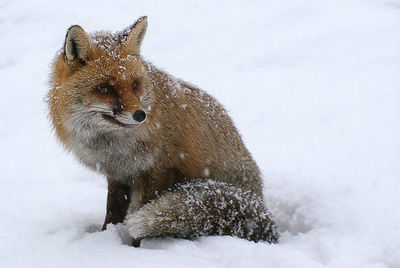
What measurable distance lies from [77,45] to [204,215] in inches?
71.3

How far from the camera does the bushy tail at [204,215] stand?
150 inches

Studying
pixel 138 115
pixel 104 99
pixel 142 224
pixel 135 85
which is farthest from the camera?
pixel 142 224

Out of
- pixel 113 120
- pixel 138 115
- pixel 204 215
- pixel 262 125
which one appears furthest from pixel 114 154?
pixel 262 125

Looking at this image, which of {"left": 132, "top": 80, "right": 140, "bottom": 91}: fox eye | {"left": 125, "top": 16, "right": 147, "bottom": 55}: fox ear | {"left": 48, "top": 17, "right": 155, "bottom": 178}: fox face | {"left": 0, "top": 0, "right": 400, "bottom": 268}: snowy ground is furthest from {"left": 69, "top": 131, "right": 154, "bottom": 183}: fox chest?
{"left": 125, "top": 16, "right": 147, "bottom": 55}: fox ear

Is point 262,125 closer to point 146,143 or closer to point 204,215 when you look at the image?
point 204,215

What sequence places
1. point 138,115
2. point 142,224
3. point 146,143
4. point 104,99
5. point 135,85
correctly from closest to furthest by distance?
point 138,115 → point 104,99 → point 135,85 → point 142,224 → point 146,143

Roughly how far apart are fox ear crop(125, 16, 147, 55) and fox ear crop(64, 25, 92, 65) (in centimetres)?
36

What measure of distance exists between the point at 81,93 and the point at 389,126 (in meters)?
4.80

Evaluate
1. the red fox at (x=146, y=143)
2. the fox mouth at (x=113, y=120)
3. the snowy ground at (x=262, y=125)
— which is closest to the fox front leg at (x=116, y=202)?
the red fox at (x=146, y=143)

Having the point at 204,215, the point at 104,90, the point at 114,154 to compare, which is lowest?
the point at 204,215

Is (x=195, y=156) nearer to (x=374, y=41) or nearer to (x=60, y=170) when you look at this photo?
(x=60, y=170)

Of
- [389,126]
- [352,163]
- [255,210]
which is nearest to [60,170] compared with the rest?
[255,210]

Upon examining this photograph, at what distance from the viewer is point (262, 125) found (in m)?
7.57

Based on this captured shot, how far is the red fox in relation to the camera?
139 inches
